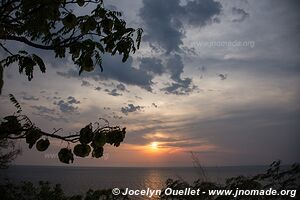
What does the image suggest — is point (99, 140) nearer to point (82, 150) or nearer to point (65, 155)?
point (82, 150)

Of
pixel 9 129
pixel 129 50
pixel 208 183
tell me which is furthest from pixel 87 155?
pixel 208 183

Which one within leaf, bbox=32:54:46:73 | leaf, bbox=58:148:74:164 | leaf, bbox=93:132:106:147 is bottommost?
leaf, bbox=58:148:74:164

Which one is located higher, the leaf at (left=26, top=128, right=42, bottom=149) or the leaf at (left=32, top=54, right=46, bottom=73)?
the leaf at (left=32, top=54, right=46, bottom=73)

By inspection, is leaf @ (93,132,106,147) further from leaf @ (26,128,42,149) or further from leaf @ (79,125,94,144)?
leaf @ (26,128,42,149)

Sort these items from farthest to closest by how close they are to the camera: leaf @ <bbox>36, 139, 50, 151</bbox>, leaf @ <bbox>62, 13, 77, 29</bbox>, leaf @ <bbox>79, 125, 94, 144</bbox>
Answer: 1. leaf @ <bbox>62, 13, 77, 29</bbox>
2. leaf @ <bbox>36, 139, 50, 151</bbox>
3. leaf @ <bbox>79, 125, 94, 144</bbox>

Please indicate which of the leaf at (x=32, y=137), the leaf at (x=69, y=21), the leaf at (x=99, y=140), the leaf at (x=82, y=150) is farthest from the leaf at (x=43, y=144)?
the leaf at (x=69, y=21)

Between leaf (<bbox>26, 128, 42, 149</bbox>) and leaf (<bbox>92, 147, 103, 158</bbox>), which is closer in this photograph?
leaf (<bbox>92, 147, 103, 158</bbox>)

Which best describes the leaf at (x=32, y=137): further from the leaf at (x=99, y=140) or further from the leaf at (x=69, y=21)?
the leaf at (x=69, y=21)

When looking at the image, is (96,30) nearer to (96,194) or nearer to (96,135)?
(96,135)

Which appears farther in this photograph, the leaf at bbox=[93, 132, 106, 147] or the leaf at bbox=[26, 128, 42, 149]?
the leaf at bbox=[26, 128, 42, 149]

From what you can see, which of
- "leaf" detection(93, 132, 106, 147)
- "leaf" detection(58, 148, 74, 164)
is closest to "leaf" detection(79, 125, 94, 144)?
"leaf" detection(93, 132, 106, 147)

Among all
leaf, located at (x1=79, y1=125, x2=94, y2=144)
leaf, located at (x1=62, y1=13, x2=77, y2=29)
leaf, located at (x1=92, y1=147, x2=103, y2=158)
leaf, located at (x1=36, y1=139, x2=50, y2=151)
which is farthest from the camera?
leaf, located at (x1=62, y1=13, x2=77, y2=29)

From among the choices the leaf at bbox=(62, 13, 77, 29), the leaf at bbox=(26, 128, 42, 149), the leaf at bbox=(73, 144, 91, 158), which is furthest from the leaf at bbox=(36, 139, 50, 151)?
the leaf at bbox=(62, 13, 77, 29)

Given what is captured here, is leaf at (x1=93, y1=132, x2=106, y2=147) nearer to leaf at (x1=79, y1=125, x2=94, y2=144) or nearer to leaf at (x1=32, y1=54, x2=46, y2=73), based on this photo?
leaf at (x1=79, y1=125, x2=94, y2=144)
